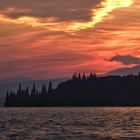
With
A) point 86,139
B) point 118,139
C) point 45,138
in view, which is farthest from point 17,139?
point 118,139

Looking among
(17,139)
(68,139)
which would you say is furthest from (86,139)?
(17,139)

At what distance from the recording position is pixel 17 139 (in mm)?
72625

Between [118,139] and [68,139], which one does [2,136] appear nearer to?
[68,139]

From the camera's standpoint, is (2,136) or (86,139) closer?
(86,139)

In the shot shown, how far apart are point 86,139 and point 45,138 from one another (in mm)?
6897

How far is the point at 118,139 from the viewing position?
72625 mm

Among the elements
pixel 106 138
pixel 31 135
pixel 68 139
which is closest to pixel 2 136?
pixel 31 135

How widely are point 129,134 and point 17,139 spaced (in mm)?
20187

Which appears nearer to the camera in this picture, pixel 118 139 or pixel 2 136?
pixel 118 139

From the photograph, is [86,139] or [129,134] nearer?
[86,139]

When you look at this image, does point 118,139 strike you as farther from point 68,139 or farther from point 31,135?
point 31,135

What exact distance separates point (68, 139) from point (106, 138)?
6.09 meters

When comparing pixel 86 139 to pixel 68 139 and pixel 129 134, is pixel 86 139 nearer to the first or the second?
pixel 68 139

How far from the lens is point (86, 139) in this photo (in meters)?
72.1
